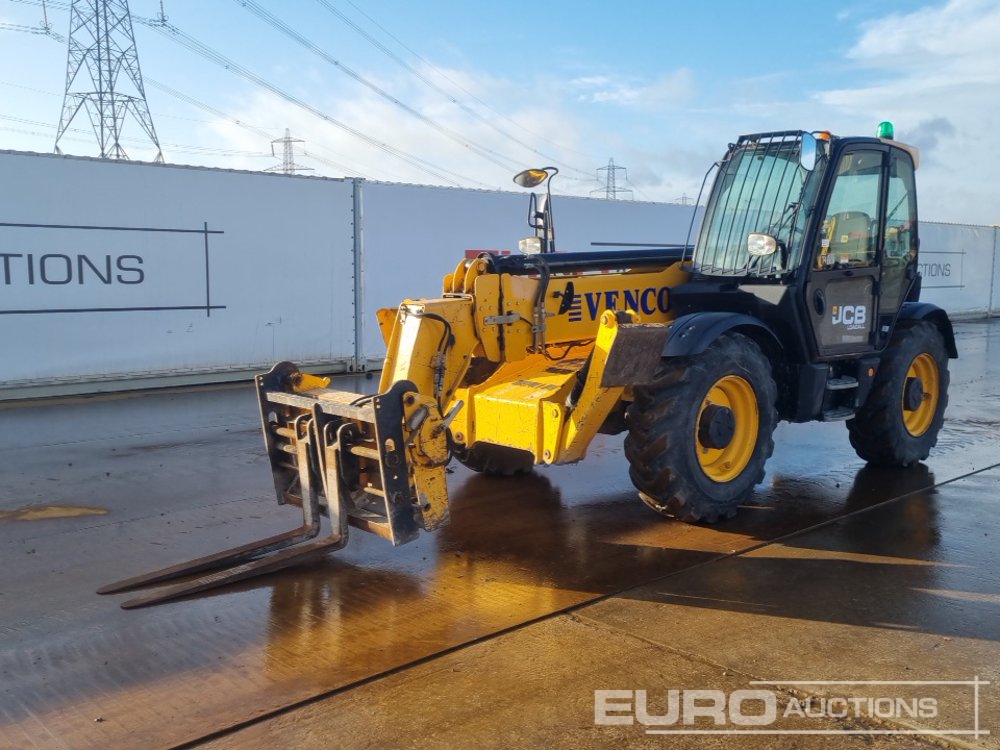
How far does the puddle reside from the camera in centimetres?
583

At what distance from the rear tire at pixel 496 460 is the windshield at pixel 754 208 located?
192 centimetres

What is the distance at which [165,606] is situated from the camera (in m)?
4.31

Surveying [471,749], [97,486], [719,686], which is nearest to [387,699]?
[471,749]

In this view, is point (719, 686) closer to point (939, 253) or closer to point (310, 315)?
point (310, 315)

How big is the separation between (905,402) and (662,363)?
9.32 feet

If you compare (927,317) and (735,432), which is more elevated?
(927,317)

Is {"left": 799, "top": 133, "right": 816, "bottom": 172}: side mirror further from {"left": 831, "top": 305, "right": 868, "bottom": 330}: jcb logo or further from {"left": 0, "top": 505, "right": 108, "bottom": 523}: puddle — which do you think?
{"left": 0, "top": 505, "right": 108, "bottom": 523}: puddle

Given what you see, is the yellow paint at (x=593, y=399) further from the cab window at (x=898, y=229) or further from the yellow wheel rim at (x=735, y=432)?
the cab window at (x=898, y=229)

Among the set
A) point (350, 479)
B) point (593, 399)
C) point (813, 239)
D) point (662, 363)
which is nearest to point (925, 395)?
point (813, 239)

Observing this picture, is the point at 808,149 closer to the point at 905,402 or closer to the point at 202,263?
the point at 905,402

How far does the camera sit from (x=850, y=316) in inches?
254
